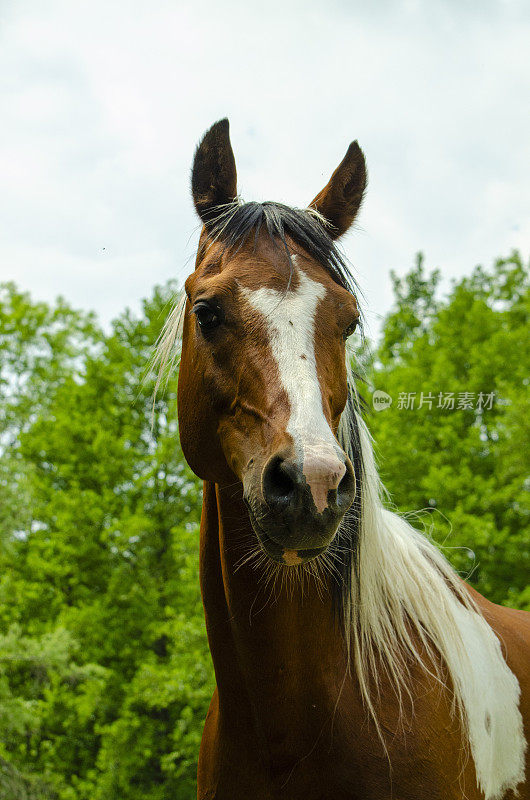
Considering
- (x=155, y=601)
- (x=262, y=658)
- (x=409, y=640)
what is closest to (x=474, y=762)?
(x=409, y=640)

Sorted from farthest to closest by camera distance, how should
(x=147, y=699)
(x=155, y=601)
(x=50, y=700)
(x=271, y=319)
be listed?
(x=155, y=601), (x=50, y=700), (x=147, y=699), (x=271, y=319)

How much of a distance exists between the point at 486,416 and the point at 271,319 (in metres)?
13.6

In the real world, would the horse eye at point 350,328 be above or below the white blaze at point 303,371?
above

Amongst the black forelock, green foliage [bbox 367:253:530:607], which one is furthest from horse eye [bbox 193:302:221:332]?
green foliage [bbox 367:253:530:607]

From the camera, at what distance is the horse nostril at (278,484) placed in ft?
6.09

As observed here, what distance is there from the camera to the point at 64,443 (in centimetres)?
1562

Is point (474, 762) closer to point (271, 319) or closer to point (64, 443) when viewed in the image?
point (271, 319)

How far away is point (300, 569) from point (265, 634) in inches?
10.3

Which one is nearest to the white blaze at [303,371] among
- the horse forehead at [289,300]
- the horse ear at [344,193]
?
the horse forehead at [289,300]

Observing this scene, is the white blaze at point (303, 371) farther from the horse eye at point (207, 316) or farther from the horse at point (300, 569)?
the horse eye at point (207, 316)

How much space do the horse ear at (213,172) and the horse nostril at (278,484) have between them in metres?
1.43

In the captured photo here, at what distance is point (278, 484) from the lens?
1.92 meters

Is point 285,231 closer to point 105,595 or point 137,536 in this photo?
point 137,536

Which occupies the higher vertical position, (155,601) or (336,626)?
(155,601)
